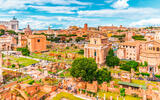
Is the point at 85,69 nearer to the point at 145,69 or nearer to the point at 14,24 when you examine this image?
the point at 145,69

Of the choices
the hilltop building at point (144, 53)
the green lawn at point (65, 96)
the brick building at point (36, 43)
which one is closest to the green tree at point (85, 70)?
the green lawn at point (65, 96)

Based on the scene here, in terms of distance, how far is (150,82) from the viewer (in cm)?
3053

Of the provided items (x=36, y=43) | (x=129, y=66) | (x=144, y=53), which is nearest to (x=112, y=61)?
(x=129, y=66)

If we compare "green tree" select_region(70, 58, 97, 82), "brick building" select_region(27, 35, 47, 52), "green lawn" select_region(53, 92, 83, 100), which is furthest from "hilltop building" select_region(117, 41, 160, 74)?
"brick building" select_region(27, 35, 47, 52)

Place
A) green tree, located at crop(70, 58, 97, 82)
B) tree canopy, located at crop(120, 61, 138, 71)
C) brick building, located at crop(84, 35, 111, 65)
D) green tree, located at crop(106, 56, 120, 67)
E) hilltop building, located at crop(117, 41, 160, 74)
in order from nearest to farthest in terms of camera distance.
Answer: green tree, located at crop(70, 58, 97, 82) < hilltop building, located at crop(117, 41, 160, 74) < tree canopy, located at crop(120, 61, 138, 71) < green tree, located at crop(106, 56, 120, 67) < brick building, located at crop(84, 35, 111, 65)

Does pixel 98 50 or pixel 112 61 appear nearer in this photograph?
pixel 112 61

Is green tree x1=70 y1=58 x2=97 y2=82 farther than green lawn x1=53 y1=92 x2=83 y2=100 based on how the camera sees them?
Yes

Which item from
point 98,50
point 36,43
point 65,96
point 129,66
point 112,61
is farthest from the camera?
point 36,43

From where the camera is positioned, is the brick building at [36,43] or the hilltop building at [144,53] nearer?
the hilltop building at [144,53]

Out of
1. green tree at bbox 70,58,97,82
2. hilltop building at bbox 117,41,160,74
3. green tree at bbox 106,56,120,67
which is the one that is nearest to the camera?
green tree at bbox 70,58,97,82

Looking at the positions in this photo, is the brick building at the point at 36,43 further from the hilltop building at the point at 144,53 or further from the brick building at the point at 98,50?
the hilltop building at the point at 144,53

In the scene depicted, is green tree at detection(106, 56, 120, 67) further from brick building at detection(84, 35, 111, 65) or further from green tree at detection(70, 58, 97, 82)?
green tree at detection(70, 58, 97, 82)

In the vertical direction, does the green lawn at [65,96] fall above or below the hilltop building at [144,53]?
below

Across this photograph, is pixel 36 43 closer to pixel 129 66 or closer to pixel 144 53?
pixel 129 66
